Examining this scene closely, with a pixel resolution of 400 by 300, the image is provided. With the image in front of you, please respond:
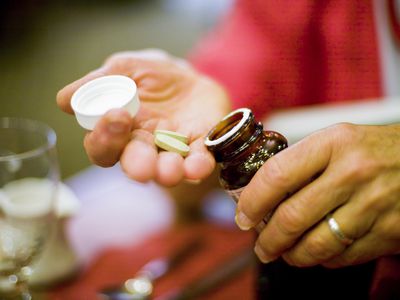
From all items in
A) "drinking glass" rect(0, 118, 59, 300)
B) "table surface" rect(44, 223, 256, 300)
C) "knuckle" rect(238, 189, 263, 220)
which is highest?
"knuckle" rect(238, 189, 263, 220)

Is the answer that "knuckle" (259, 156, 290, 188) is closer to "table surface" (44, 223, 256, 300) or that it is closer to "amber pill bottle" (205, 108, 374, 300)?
"amber pill bottle" (205, 108, 374, 300)

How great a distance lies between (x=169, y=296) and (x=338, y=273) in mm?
215

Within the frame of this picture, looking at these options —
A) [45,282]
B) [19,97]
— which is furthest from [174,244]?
[19,97]

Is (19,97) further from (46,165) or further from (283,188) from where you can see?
(283,188)

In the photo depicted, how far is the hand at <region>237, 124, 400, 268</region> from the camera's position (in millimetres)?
424

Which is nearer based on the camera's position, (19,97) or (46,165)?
(46,165)

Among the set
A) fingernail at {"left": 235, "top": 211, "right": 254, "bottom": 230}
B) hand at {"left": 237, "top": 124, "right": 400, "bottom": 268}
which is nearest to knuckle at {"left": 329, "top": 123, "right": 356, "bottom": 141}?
hand at {"left": 237, "top": 124, "right": 400, "bottom": 268}

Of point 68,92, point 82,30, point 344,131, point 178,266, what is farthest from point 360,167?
point 82,30

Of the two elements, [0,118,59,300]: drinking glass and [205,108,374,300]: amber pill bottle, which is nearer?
[205,108,374,300]: amber pill bottle

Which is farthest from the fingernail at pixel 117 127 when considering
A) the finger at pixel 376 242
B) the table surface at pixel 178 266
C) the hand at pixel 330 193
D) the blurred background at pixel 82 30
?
the blurred background at pixel 82 30

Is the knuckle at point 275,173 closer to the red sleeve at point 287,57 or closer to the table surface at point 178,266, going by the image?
the table surface at point 178,266

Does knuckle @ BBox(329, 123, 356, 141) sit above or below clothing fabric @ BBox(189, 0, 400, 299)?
above

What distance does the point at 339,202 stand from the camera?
0.44 metres

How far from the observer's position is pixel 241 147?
424 mm
